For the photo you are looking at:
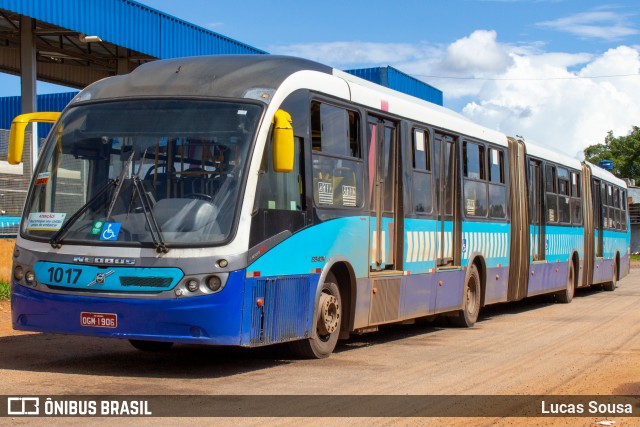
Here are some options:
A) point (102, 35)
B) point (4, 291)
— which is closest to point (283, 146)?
point (4, 291)

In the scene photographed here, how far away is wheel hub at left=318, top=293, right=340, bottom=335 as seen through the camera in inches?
448

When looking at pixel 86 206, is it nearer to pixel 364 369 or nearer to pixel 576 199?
pixel 364 369

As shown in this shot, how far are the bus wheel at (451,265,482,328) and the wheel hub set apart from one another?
5042mm

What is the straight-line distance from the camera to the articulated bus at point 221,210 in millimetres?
9680

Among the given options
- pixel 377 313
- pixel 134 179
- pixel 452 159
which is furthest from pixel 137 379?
pixel 452 159

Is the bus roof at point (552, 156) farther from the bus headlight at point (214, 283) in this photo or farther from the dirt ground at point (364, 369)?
the bus headlight at point (214, 283)

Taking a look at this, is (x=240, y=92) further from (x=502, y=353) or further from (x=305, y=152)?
(x=502, y=353)

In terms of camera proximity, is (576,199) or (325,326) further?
(576,199)

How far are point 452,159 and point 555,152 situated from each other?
7767 mm

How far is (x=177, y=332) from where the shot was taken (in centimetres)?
959

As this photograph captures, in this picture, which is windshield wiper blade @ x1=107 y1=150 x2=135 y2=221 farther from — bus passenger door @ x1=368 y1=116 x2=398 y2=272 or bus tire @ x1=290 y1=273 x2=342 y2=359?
bus passenger door @ x1=368 y1=116 x2=398 y2=272

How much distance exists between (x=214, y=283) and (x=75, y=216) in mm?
1659

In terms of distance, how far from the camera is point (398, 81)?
41594mm

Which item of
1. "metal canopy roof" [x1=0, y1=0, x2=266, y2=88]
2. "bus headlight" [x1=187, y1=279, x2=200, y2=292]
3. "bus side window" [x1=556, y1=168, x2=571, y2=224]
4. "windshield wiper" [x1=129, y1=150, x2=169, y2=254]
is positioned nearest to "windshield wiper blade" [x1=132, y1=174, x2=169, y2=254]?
"windshield wiper" [x1=129, y1=150, x2=169, y2=254]
